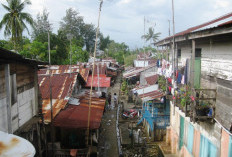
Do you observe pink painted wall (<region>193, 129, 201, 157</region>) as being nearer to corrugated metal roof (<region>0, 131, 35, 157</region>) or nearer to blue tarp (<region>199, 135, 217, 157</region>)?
blue tarp (<region>199, 135, 217, 157</region>)

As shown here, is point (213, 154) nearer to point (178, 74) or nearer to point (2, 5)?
point (178, 74)

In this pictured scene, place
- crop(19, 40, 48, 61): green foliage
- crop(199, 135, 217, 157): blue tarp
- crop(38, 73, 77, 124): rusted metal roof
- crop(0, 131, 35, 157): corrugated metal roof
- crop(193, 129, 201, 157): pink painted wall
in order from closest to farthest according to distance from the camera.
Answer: crop(0, 131, 35, 157): corrugated metal roof, crop(199, 135, 217, 157): blue tarp, crop(193, 129, 201, 157): pink painted wall, crop(38, 73, 77, 124): rusted metal roof, crop(19, 40, 48, 61): green foliage

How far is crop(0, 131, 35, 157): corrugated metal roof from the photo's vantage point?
326cm

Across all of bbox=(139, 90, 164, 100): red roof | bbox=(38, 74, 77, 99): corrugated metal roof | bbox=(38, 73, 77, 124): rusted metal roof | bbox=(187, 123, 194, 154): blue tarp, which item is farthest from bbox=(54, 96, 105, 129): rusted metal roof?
bbox=(187, 123, 194, 154): blue tarp

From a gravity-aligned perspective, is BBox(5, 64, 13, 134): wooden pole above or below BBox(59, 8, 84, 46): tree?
below

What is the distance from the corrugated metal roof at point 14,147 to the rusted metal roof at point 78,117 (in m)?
6.48

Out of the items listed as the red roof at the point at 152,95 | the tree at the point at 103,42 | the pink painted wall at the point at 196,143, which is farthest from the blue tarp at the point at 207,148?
the tree at the point at 103,42

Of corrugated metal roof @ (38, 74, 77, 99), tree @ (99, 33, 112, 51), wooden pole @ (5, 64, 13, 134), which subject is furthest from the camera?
tree @ (99, 33, 112, 51)

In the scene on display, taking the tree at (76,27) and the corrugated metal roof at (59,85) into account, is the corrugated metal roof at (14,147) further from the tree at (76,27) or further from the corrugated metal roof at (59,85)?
the tree at (76,27)

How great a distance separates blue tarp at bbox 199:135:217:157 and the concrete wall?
1.22 meters

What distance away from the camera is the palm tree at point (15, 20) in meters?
23.7

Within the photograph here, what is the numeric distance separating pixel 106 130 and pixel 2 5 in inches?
777

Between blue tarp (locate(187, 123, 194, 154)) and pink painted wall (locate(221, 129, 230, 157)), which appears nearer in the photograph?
pink painted wall (locate(221, 129, 230, 157))

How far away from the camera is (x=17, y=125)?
25.2 feet
